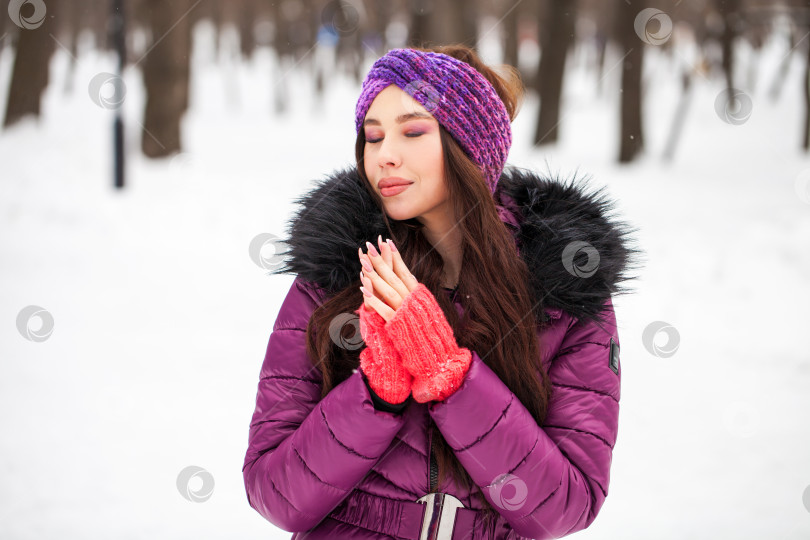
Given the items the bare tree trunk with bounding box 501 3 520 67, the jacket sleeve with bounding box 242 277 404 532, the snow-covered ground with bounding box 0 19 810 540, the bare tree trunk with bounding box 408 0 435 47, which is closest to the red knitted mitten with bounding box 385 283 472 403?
the jacket sleeve with bounding box 242 277 404 532

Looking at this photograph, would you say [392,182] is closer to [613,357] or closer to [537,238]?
[537,238]

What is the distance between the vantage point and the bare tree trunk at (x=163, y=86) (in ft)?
39.1

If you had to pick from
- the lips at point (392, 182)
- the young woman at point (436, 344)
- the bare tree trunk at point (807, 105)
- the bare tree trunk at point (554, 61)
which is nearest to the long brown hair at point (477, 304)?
the young woman at point (436, 344)

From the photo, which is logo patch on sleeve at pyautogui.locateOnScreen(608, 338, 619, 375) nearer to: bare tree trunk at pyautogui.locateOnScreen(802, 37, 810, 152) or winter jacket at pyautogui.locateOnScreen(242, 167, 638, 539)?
winter jacket at pyautogui.locateOnScreen(242, 167, 638, 539)

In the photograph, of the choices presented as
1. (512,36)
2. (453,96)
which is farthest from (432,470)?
(512,36)

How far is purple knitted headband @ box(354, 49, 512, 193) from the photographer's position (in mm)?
2139

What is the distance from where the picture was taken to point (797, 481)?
162 inches

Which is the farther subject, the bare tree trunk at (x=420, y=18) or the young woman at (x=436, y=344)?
the bare tree trunk at (x=420, y=18)

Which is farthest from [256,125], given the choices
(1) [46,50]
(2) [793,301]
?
(2) [793,301]

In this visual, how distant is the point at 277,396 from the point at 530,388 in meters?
0.70

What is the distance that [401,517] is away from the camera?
2.02 m

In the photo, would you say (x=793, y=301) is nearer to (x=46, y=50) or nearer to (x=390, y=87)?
(x=390, y=87)

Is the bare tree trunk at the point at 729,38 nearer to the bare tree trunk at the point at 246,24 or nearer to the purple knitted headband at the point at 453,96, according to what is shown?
the purple knitted headband at the point at 453,96

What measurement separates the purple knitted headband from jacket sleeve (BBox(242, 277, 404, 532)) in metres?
0.66
